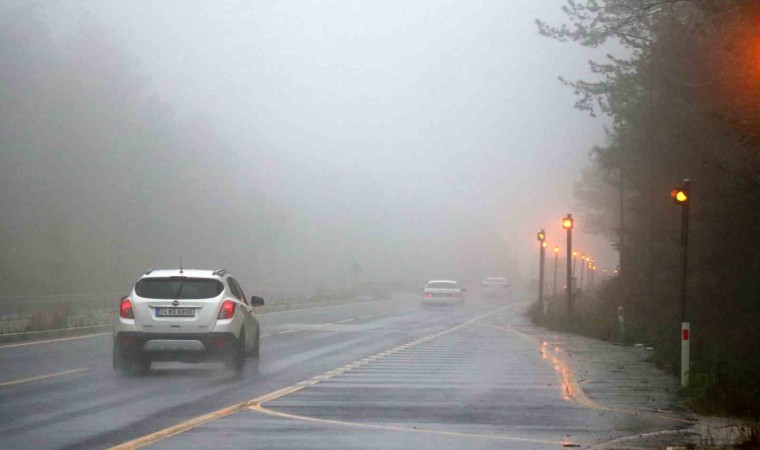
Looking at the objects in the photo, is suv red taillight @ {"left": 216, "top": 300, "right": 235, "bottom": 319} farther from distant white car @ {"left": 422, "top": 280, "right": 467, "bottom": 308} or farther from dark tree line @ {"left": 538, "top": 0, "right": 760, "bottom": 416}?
distant white car @ {"left": 422, "top": 280, "right": 467, "bottom": 308}

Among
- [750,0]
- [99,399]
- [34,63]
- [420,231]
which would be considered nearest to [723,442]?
[99,399]

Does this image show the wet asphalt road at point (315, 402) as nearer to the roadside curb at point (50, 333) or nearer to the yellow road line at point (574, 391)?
the yellow road line at point (574, 391)

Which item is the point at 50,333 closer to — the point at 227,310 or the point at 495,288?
the point at 227,310

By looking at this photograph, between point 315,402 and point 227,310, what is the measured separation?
15.6 ft

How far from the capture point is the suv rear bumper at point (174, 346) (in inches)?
771

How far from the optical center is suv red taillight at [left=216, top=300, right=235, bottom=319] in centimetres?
1998

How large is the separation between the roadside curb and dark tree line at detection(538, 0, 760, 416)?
15.6 meters

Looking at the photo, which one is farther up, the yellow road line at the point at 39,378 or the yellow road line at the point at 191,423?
the yellow road line at the point at 191,423

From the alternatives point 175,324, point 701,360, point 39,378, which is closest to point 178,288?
point 175,324

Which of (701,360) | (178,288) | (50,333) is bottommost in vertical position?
(50,333)

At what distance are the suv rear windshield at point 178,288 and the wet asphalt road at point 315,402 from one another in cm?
138

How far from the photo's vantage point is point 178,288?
20219 mm

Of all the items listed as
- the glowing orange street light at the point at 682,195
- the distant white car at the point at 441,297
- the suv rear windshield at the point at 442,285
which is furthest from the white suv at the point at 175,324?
the suv rear windshield at the point at 442,285

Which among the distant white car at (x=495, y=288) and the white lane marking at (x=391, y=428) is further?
the distant white car at (x=495, y=288)
